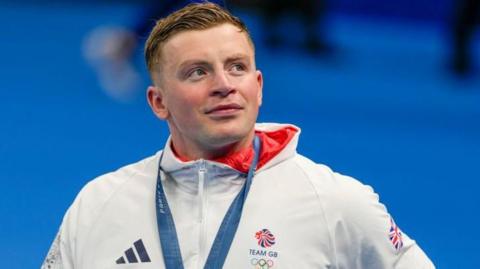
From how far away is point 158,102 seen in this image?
409 centimetres

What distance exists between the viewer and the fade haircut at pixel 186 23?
3934 millimetres

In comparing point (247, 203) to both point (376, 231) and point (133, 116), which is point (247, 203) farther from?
point (133, 116)

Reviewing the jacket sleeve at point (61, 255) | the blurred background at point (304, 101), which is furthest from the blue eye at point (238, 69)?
the blurred background at point (304, 101)

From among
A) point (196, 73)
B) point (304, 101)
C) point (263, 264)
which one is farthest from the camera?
point (304, 101)

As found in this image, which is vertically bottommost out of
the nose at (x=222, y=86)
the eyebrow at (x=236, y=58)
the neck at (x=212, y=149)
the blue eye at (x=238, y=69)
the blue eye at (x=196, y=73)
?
the neck at (x=212, y=149)

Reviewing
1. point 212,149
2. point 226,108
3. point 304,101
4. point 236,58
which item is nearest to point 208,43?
point 236,58

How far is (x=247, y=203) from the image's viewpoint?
384 centimetres

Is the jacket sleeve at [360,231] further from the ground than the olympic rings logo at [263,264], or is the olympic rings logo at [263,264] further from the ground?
the jacket sleeve at [360,231]

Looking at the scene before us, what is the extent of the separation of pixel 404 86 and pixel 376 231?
25.1ft

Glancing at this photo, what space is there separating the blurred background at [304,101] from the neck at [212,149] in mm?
3662

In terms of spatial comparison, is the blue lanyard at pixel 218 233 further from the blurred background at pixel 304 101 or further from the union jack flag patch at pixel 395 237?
the blurred background at pixel 304 101

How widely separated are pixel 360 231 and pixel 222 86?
631 mm

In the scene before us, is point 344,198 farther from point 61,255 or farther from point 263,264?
point 61,255

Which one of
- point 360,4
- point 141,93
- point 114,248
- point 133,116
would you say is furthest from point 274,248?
point 360,4
